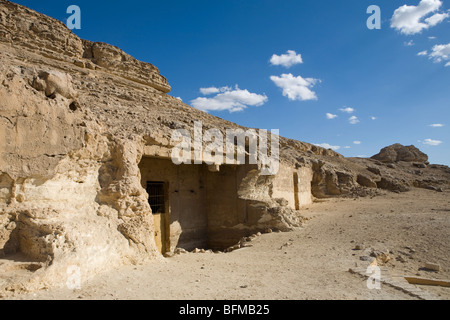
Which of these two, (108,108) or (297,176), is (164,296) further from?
(297,176)

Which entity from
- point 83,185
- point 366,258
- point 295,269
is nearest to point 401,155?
point 366,258

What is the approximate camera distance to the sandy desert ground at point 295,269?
12.4 ft

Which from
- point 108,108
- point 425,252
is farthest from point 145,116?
point 425,252

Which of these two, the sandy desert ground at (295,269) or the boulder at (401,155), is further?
the boulder at (401,155)

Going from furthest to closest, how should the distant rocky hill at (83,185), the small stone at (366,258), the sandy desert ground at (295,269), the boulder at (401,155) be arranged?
1. the boulder at (401,155)
2. the small stone at (366,258)
3. the distant rocky hill at (83,185)
4. the sandy desert ground at (295,269)

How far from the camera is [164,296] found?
11.8ft

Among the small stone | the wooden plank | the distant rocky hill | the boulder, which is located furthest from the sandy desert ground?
the boulder

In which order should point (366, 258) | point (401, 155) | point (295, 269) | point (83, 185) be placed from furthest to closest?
1. point (401, 155)
2. point (366, 258)
3. point (295, 269)
4. point (83, 185)

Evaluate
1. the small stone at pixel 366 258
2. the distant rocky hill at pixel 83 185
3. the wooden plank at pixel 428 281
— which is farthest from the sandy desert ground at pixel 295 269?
the distant rocky hill at pixel 83 185

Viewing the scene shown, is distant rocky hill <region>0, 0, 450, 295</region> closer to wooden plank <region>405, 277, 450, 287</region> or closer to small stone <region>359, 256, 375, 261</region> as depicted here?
small stone <region>359, 256, 375, 261</region>

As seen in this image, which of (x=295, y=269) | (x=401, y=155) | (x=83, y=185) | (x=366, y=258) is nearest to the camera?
(x=83, y=185)

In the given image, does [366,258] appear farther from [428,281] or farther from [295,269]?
[295,269]

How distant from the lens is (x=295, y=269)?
517 centimetres

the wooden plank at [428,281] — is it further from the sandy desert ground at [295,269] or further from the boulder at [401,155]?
the boulder at [401,155]
